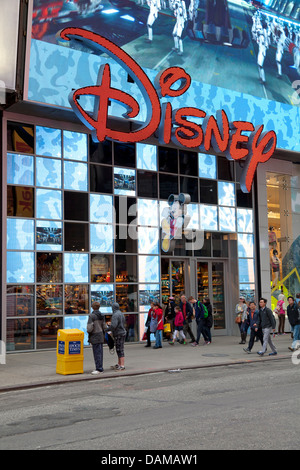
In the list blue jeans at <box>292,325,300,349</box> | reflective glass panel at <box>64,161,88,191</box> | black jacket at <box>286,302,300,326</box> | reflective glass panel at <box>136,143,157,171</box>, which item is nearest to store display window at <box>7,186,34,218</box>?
reflective glass panel at <box>64,161,88,191</box>

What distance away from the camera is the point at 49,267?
21266 mm

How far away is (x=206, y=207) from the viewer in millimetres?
25922

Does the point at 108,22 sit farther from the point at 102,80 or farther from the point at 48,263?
the point at 48,263

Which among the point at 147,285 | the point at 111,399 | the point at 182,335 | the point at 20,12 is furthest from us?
the point at 147,285

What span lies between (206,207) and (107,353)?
864cm

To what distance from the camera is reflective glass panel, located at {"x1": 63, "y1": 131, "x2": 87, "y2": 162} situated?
2195cm

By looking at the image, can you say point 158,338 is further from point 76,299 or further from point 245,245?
point 245,245

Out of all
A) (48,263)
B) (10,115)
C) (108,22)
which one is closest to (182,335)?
(48,263)

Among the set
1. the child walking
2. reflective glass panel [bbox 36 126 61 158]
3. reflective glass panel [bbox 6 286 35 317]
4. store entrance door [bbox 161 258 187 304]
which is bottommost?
the child walking

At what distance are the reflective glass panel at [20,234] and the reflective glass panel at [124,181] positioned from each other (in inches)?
155

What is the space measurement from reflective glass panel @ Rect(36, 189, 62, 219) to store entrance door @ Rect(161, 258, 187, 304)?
5262mm

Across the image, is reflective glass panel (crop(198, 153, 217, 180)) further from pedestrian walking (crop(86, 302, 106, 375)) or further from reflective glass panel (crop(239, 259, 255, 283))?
pedestrian walking (crop(86, 302, 106, 375))

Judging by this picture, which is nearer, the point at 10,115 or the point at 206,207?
the point at 10,115

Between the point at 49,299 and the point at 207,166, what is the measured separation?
946 cm
